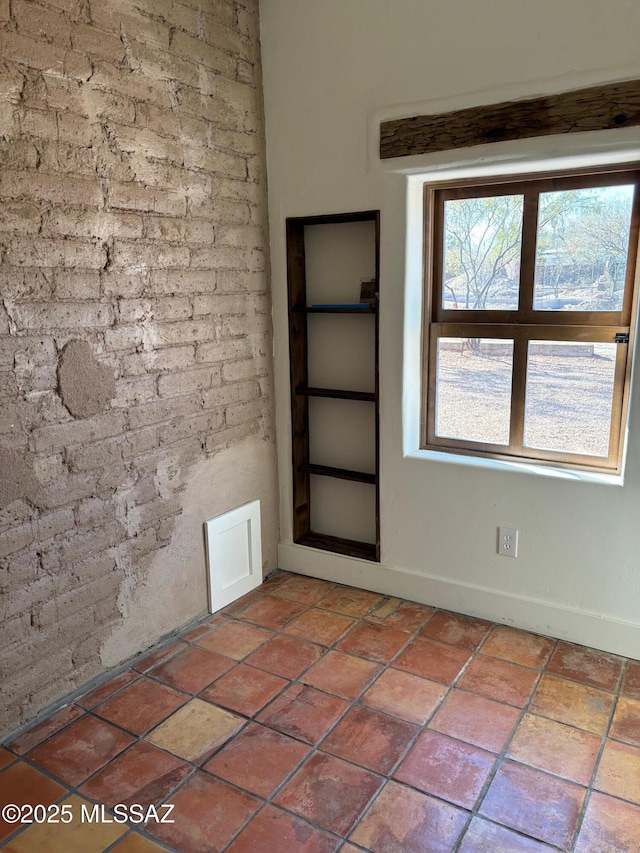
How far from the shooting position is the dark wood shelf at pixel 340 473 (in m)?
3.23

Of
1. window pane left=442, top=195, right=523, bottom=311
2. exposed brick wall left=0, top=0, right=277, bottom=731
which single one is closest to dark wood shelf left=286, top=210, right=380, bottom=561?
exposed brick wall left=0, top=0, right=277, bottom=731

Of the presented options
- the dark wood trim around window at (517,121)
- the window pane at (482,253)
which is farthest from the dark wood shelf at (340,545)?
the dark wood trim around window at (517,121)

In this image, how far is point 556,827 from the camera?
187 centimetres

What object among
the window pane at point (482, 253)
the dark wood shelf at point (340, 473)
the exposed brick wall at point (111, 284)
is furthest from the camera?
the dark wood shelf at point (340, 473)

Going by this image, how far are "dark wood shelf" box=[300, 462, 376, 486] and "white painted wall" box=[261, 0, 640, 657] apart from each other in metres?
0.12

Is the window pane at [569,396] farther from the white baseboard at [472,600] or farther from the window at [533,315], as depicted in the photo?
the white baseboard at [472,600]

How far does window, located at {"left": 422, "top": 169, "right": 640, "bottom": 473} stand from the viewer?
2598mm

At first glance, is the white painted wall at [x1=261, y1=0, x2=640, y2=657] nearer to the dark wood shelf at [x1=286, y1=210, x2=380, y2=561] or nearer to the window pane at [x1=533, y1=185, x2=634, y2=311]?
the dark wood shelf at [x1=286, y1=210, x2=380, y2=561]

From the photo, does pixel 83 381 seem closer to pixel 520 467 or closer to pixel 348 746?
pixel 348 746

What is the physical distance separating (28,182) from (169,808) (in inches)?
80.4

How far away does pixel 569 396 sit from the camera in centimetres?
275

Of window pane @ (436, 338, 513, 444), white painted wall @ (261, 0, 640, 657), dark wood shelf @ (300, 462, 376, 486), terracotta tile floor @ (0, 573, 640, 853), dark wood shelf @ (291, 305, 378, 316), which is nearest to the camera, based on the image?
terracotta tile floor @ (0, 573, 640, 853)

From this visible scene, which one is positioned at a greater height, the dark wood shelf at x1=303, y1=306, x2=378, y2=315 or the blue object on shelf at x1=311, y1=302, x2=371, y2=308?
the blue object on shelf at x1=311, y1=302, x2=371, y2=308

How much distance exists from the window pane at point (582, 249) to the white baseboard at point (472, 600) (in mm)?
1295
